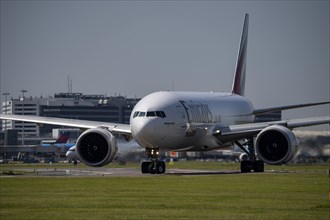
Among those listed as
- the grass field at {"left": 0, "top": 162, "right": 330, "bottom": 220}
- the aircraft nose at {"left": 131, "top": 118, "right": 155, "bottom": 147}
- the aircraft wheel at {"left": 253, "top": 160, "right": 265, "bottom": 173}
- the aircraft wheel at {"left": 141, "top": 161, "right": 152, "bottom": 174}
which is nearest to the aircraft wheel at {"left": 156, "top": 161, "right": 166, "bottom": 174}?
the aircraft wheel at {"left": 141, "top": 161, "right": 152, "bottom": 174}

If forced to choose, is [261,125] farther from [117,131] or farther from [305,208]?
[305,208]

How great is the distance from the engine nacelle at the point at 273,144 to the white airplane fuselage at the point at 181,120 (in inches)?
196

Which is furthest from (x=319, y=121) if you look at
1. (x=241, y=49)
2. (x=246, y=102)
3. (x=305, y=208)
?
(x=305, y=208)

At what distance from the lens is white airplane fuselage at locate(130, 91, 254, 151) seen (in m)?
54.6

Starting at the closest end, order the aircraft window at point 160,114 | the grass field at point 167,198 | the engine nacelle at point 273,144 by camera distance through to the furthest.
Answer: the grass field at point 167,198 → the engine nacelle at point 273,144 → the aircraft window at point 160,114

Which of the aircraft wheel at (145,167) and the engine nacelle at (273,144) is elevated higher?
the engine nacelle at (273,144)

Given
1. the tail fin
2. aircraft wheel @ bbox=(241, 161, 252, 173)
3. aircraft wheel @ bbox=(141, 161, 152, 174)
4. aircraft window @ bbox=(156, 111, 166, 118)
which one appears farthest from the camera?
the tail fin

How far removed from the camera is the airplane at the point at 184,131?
54.6 m

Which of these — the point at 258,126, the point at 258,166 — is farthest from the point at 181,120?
the point at 258,166

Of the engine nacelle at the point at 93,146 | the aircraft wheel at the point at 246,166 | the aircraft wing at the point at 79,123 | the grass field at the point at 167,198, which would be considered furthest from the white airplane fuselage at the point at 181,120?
the grass field at the point at 167,198

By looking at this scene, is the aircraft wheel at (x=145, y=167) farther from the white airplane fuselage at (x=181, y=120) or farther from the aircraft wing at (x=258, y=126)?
the aircraft wing at (x=258, y=126)

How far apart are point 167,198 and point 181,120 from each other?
22487mm

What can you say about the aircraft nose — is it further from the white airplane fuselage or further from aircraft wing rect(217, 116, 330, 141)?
aircraft wing rect(217, 116, 330, 141)

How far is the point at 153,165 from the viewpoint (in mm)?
55562
